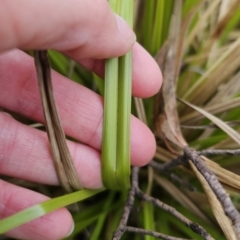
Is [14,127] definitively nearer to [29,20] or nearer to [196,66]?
[29,20]

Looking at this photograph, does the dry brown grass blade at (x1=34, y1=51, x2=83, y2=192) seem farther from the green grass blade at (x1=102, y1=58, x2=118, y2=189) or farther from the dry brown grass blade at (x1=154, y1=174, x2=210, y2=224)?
the dry brown grass blade at (x1=154, y1=174, x2=210, y2=224)

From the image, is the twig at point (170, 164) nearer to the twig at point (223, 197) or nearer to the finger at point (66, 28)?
the twig at point (223, 197)

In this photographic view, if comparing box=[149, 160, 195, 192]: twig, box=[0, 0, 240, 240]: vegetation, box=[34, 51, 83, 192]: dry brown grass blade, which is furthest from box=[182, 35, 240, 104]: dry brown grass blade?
box=[34, 51, 83, 192]: dry brown grass blade

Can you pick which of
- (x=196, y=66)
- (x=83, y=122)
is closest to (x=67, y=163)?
(x=83, y=122)

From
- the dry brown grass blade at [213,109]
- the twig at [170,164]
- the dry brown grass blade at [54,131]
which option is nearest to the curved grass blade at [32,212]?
the dry brown grass blade at [54,131]

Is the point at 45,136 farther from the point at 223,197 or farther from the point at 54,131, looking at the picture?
the point at 223,197

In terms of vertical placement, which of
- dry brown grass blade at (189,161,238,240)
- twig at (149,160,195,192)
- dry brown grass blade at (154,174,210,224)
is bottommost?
dry brown grass blade at (154,174,210,224)
